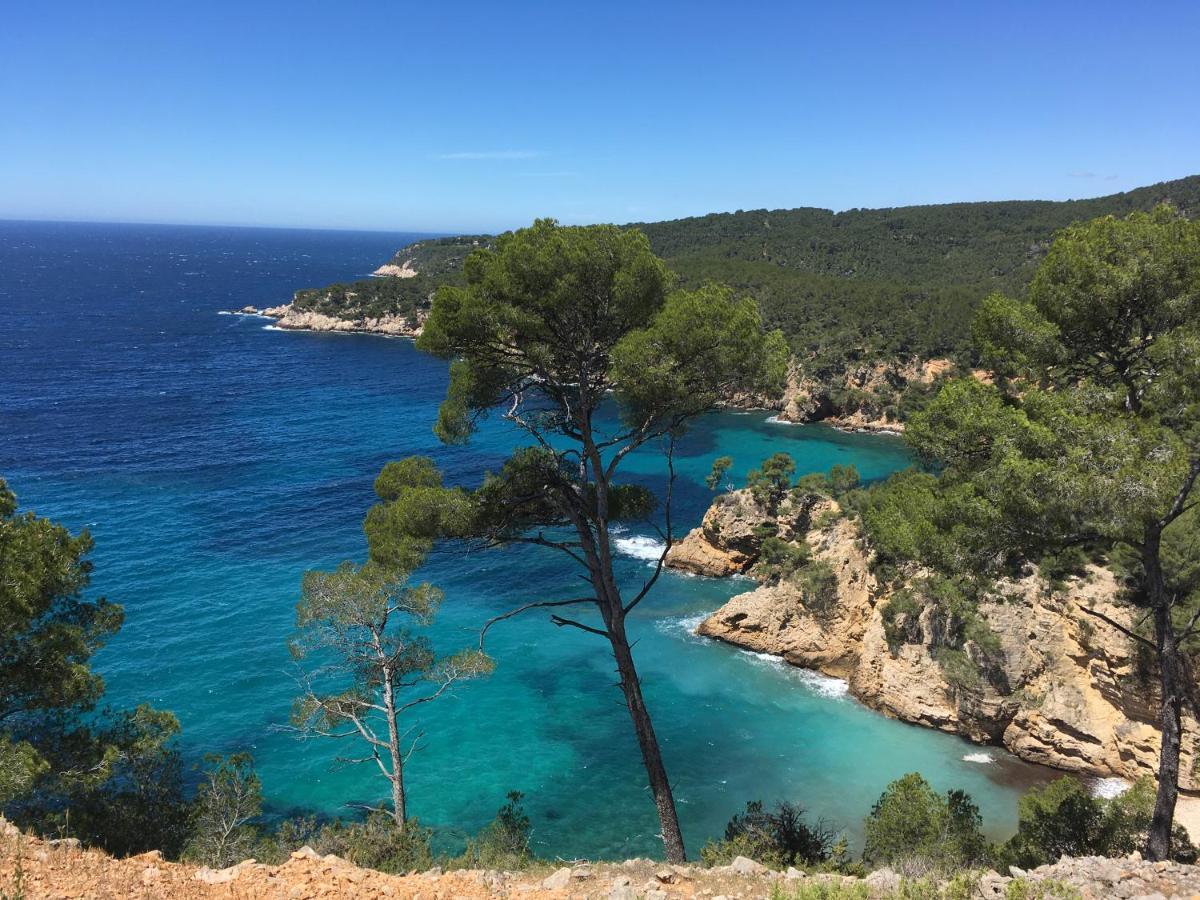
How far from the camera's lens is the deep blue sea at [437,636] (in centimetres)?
1872

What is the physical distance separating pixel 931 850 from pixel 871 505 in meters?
15.1

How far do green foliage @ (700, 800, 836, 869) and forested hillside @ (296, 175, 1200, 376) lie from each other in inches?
1676

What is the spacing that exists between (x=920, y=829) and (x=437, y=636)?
18.3 m

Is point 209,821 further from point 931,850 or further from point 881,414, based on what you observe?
point 881,414

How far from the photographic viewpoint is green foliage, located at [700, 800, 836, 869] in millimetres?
10227

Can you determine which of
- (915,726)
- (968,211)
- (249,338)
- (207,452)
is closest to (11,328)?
(249,338)

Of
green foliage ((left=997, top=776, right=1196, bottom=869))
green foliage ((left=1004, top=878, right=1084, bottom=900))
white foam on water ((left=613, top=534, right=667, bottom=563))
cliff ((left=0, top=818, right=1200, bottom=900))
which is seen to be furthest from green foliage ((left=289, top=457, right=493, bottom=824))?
white foam on water ((left=613, top=534, right=667, bottom=563))

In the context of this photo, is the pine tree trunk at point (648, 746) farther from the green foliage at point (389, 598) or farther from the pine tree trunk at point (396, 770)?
the pine tree trunk at point (396, 770)

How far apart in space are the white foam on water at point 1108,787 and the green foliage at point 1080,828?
6.00 m

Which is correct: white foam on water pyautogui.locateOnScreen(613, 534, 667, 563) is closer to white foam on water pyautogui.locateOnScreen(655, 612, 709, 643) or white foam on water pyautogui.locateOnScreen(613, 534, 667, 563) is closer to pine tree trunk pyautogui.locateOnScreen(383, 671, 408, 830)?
white foam on water pyautogui.locateOnScreen(655, 612, 709, 643)

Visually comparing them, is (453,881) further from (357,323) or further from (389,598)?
(357,323)

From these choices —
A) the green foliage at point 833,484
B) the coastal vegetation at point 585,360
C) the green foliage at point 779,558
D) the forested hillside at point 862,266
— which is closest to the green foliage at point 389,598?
the coastal vegetation at point 585,360

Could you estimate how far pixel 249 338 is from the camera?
89125 mm

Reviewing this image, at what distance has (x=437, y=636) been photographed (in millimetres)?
26203
